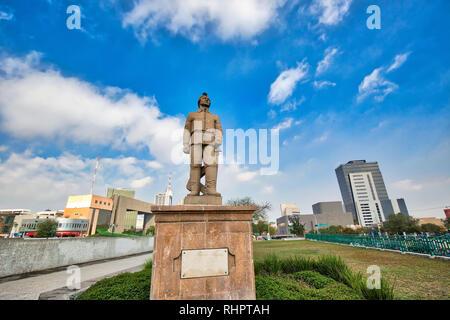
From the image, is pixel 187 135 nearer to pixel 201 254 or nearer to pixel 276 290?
pixel 201 254

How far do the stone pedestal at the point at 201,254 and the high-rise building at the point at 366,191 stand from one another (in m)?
135

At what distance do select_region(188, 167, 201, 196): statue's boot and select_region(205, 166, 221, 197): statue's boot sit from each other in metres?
0.19

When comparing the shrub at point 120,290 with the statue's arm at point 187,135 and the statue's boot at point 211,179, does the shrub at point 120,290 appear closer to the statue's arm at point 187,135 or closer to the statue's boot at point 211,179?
the statue's boot at point 211,179

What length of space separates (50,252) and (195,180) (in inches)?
454

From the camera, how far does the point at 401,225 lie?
44.1 meters

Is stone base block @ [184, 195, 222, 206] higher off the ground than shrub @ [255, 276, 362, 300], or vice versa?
stone base block @ [184, 195, 222, 206]

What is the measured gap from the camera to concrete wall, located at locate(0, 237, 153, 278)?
851 centimetres

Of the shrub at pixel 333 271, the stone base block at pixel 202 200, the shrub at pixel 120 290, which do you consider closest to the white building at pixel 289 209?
the shrub at pixel 333 271

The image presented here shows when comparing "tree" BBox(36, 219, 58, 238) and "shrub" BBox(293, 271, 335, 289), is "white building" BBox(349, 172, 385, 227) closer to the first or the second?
"shrub" BBox(293, 271, 335, 289)

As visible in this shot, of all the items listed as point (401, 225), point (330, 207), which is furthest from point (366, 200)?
point (401, 225)

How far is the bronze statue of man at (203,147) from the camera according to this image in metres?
4.20

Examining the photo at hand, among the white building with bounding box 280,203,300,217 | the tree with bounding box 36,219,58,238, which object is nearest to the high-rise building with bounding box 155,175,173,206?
the tree with bounding box 36,219,58,238
